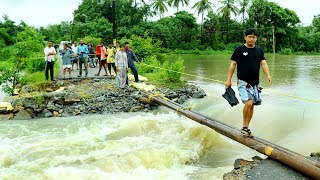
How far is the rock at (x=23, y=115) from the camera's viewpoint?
35.8 ft

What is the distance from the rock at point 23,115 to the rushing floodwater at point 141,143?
39 cm

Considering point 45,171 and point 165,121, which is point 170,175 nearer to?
point 45,171

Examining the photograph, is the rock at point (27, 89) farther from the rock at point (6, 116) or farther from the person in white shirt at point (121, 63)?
the person in white shirt at point (121, 63)

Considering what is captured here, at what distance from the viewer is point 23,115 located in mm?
10961

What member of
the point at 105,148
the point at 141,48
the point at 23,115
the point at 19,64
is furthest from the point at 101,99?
the point at 141,48

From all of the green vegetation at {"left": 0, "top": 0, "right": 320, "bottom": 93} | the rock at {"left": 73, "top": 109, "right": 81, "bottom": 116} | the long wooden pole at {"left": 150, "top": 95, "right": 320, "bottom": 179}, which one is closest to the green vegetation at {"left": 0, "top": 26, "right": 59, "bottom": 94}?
the rock at {"left": 73, "top": 109, "right": 81, "bottom": 116}

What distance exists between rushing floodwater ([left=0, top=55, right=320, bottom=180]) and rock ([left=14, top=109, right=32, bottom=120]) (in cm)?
39

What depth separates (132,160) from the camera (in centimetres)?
698

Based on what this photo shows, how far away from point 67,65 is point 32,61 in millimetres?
3535

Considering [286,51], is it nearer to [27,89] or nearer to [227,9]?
[227,9]

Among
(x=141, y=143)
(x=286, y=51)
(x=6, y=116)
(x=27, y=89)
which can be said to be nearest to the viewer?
(x=141, y=143)

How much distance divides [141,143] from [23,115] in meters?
4.82

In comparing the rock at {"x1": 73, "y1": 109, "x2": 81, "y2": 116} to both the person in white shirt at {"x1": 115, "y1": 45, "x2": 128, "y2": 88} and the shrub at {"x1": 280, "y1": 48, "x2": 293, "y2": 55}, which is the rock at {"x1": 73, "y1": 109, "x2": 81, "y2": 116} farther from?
the shrub at {"x1": 280, "y1": 48, "x2": 293, "y2": 55}

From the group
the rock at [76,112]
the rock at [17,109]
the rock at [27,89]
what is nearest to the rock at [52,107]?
the rock at [76,112]
